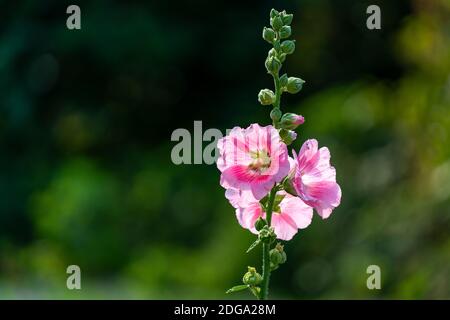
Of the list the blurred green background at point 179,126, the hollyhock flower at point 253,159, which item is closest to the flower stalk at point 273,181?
the hollyhock flower at point 253,159

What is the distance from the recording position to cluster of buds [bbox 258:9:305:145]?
5.78 ft

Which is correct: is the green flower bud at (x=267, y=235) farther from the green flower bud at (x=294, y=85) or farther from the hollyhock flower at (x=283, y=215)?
the green flower bud at (x=294, y=85)

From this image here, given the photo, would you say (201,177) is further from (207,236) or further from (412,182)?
(412,182)

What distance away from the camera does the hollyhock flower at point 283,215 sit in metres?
1.77

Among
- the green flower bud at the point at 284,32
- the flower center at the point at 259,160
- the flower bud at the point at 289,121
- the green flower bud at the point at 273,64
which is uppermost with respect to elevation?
the green flower bud at the point at 284,32

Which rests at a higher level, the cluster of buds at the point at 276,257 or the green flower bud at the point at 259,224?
the green flower bud at the point at 259,224

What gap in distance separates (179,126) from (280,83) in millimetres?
7029

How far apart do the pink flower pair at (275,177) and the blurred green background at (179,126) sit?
3954 millimetres

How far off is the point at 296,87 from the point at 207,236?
607 cm

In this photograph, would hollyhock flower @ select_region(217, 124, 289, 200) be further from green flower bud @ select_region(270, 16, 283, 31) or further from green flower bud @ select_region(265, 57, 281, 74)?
green flower bud @ select_region(270, 16, 283, 31)

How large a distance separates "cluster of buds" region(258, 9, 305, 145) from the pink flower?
0.04 metres

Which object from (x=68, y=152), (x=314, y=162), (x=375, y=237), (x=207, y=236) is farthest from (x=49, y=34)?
(x=314, y=162)

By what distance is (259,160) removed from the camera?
1777 millimetres
